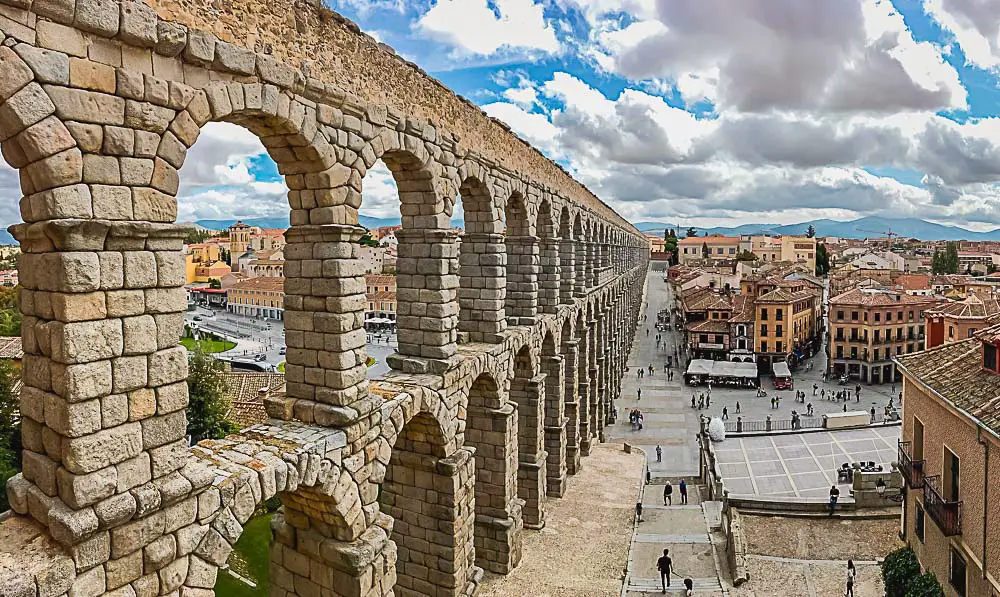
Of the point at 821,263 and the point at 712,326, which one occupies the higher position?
the point at 821,263

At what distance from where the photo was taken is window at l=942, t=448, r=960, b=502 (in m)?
15.9

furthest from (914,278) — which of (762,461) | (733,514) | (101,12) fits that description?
(101,12)

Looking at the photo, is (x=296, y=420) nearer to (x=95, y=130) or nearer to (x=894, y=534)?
(x=95, y=130)

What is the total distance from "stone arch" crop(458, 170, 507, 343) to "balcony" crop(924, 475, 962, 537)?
11449 mm

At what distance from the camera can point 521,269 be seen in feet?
64.6

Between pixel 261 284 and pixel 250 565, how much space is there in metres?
49.3

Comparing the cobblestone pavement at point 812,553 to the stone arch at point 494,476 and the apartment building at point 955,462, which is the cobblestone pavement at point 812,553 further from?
the stone arch at point 494,476

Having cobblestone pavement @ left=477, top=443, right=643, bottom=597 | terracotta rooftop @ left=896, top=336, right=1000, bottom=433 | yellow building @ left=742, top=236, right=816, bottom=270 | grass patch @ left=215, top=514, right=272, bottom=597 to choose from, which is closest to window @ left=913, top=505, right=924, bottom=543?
terracotta rooftop @ left=896, top=336, right=1000, bottom=433

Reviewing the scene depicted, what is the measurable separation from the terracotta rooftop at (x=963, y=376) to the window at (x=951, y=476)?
1.54 meters

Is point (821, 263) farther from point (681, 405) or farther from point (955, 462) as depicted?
point (955, 462)

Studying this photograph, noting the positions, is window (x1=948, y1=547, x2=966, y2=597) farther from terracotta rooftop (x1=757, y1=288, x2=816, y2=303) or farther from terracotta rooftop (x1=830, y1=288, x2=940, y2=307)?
terracotta rooftop (x1=830, y1=288, x2=940, y2=307)

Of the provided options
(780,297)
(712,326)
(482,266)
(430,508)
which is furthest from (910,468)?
(712,326)

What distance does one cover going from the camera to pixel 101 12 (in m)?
6.66

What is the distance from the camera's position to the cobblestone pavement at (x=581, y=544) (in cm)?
1702
